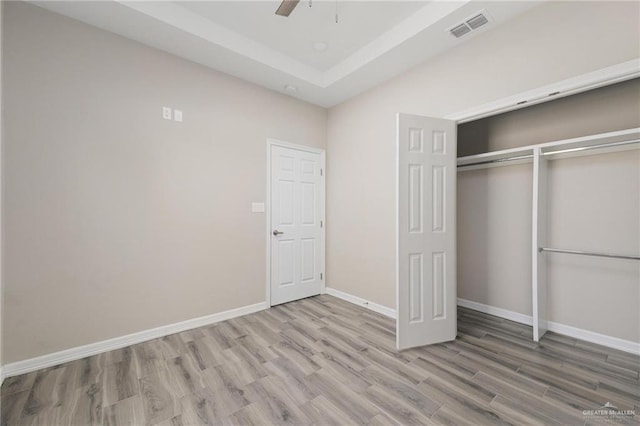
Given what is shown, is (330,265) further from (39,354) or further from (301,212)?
(39,354)

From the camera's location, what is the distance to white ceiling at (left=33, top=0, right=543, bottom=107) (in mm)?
2248

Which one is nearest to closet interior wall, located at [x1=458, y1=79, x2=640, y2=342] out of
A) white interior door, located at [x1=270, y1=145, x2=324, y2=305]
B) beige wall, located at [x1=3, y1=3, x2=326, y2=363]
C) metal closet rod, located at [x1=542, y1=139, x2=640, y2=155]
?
metal closet rod, located at [x1=542, y1=139, x2=640, y2=155]

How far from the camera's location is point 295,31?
108 inches

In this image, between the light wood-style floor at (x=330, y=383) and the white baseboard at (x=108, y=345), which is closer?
the light wood-style floor at (x=330, y=383)

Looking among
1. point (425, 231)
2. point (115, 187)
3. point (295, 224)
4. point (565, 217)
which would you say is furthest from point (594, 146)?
point (115, 187)

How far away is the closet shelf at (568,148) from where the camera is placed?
2115 millimetres

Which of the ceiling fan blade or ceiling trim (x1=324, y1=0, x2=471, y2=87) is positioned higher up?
ceiling trim (x1=324, y1=0, x2=471, y2=87)

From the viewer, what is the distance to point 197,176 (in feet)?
9.68

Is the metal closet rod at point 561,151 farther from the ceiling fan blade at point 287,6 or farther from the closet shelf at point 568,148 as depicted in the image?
the ceiling fan blade at point 287,6

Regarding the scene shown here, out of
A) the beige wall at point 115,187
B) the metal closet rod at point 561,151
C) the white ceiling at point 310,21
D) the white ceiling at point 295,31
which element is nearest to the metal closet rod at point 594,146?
the metal closet rod at point 561,151

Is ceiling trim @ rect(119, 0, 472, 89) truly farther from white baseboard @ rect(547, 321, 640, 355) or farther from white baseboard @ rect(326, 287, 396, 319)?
white baseboard @ rect(547, 321, 640, 355)

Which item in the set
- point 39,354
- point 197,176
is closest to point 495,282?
point 197,176

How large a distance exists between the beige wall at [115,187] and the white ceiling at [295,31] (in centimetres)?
24

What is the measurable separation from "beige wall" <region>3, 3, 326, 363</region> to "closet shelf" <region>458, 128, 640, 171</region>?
2.86 meters
